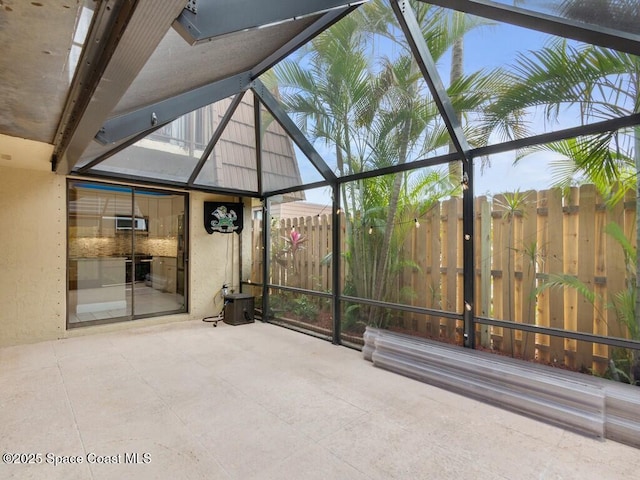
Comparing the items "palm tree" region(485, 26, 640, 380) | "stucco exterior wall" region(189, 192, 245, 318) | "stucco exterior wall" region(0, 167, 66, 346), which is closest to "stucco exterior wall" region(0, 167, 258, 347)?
"stucco exterior wall" region(0, 167, 66, 346)

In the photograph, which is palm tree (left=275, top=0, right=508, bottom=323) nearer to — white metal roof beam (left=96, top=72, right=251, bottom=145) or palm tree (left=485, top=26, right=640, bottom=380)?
palm tree (left=485, top=26, right=640, bottom=380)

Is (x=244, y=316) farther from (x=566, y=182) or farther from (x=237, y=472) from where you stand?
(x=566, y=182)

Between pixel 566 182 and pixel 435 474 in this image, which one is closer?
pixel 435 474

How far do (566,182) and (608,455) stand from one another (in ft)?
7.13

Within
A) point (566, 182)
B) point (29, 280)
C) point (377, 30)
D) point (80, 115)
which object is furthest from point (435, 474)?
point (29, 280)

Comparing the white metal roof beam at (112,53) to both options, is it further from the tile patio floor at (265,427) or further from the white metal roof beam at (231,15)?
the tile patio floor at (265,427)

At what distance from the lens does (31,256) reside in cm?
434

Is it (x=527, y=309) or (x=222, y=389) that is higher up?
(x=527, y=309)

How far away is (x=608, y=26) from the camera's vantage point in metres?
1.82

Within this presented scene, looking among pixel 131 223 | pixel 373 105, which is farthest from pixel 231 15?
pixel 131 223

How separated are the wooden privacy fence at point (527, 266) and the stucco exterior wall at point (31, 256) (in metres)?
4.93

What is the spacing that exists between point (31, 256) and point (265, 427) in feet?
14.2

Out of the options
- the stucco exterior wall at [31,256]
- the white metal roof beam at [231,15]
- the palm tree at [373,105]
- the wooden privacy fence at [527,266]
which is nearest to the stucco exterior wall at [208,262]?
the stucco exterior wall at [31,256]

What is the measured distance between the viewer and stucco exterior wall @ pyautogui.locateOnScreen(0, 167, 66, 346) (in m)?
4.18
